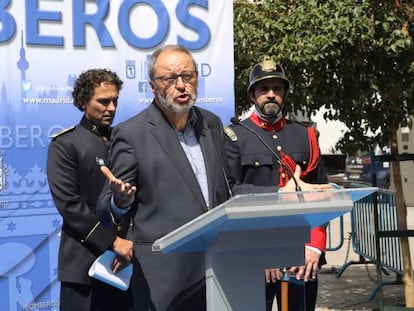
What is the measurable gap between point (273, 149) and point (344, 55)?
2014mm

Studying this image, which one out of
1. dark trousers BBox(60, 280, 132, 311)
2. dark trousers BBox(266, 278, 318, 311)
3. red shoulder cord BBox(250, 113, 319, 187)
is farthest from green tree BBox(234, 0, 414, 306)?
dark trousers BBox(60, 280, 132, 311)

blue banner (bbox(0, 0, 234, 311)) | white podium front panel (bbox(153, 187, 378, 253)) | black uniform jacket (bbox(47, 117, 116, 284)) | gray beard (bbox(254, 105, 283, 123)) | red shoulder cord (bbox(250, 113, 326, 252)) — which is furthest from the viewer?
blue banner (bbox(0, 0, 234, 311))

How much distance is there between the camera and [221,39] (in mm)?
5012

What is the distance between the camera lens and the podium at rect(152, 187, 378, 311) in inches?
72.0

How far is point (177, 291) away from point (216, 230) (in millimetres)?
650

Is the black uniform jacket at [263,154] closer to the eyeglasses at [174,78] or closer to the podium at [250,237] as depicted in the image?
the eyeglasses at [174,78]

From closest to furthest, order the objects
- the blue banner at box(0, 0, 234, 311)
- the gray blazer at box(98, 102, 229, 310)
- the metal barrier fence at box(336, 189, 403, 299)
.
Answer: the gray blazer at box(98, 102, 229, 310)
the blue banner at box(0, 0, 234, 311)
the metal barrier fence at box(336, 189, 403, 299)

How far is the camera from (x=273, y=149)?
353 cm

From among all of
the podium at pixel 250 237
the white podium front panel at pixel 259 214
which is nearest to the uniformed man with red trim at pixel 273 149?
the podium at pixel 250 237

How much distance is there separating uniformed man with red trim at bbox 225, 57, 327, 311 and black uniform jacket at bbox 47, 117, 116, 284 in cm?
67

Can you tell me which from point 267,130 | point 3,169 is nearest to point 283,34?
point 267,130

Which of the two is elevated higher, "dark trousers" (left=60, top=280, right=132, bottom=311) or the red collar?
the red collar

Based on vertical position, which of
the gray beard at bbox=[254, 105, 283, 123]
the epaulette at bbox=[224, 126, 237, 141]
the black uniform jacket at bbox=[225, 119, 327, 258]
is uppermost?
the gray beard at bbox=[254, 105, 283, 123]

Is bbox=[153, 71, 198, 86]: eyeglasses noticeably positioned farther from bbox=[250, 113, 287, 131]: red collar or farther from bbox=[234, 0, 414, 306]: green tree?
bbox=[234, 0, 414, 306]: green tree
